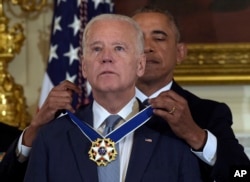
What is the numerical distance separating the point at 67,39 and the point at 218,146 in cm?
153

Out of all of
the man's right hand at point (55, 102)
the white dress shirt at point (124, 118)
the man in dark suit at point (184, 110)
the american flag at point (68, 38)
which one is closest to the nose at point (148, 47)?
the man in dark suit at point (184, 110)

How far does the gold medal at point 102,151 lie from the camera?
1643 millimetres

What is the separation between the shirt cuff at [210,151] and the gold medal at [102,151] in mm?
286

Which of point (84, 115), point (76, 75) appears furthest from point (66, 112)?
point (76, 75)

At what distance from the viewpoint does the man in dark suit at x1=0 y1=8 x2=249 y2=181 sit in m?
1.82

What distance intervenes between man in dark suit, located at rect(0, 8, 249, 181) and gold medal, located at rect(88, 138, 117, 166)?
7.7 inches

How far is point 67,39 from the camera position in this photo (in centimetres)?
328

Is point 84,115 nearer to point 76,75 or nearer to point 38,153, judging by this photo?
point 38,153

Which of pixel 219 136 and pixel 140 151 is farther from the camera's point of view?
pixel 219 136

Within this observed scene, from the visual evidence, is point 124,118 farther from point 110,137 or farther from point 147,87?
point 147,87

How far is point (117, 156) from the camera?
1.66 meters

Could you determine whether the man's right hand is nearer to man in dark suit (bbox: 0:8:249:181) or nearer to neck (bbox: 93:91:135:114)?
man in dark suit (bbox: 0:8:249:181)

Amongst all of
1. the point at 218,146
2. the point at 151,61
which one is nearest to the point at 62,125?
the point at 218,146

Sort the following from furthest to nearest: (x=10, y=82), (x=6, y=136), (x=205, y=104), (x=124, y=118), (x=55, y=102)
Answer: (x=10, y=82)
(x=6, y=136)
(x=205, y=104)
(x=55, y=102)
(x=124, y=118)
